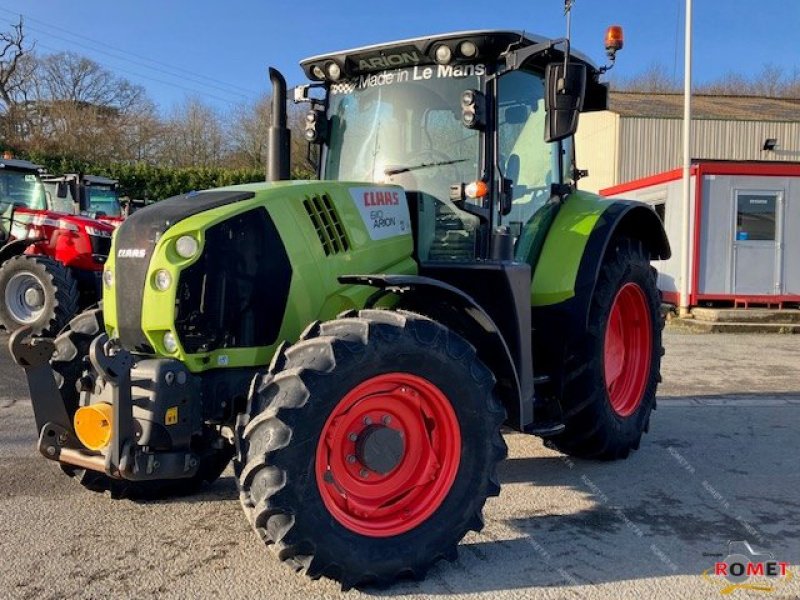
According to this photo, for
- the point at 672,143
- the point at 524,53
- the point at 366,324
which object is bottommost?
the point at 366,324

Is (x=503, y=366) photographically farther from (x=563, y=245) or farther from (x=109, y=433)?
(x=109, y=433)

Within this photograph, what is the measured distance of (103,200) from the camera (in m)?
14.9

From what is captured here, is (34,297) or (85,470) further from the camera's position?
(34,297)

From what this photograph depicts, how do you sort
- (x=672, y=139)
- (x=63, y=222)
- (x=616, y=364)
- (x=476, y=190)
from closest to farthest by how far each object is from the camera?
1. (x=476, y=190)
2. (x=616, y=364)
3. (x=63, y=222)
4. (x=672, y=139)

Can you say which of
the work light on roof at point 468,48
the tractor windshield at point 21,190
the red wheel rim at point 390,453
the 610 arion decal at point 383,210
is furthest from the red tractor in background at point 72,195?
the red wheel rim at point 390,453

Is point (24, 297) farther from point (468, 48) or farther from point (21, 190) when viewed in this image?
point (468, 48)

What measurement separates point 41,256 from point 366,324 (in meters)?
7.89

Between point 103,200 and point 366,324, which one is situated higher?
point 103,200

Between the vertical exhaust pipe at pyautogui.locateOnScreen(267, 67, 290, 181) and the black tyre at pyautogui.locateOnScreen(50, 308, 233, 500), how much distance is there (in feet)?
4.38

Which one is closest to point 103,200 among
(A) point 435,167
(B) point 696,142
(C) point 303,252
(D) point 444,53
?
(A) point 435,167

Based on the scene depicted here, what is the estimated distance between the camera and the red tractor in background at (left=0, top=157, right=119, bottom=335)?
9.34m

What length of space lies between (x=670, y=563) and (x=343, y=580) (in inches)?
59.2

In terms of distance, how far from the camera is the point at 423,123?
4.30 meters

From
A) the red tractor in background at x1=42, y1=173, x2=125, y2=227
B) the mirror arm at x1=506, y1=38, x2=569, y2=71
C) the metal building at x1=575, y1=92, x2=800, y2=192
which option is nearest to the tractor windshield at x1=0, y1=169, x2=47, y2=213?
the red tractor in background at x1=42, y1=173, x2=125, y2=227
